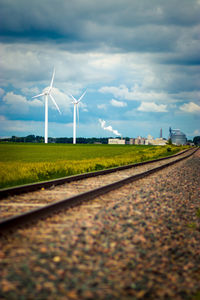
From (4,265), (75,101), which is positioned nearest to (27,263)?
(4,265)

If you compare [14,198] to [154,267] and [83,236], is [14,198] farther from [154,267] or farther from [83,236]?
[154,267]

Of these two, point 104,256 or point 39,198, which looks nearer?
point 104,256

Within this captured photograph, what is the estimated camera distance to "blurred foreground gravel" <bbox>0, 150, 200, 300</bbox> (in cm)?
341

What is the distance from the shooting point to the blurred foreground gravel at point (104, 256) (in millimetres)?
3406

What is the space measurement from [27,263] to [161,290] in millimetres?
1741

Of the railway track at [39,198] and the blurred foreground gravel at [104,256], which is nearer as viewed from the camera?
the blurred foreground gravel at [104,256]

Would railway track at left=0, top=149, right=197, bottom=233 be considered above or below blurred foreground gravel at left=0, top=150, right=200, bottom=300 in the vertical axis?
above

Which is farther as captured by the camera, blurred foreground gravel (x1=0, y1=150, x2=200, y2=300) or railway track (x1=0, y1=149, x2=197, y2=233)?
railway track (x1=0, y1=149, x2=197, y2=233)

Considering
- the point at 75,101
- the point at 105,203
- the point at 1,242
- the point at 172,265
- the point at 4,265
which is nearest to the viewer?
the point at 4,265

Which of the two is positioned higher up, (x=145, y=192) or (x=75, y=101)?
(x=75, y=101)

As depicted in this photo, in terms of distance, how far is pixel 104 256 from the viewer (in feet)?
14.1

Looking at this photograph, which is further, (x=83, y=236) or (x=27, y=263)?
(x=83, y=236)

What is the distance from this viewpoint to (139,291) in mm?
3430

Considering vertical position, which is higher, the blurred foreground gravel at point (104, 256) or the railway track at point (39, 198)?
the railway track at point (39, 198)
